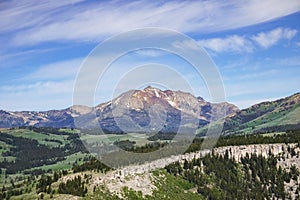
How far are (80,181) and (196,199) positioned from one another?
64.7 metres

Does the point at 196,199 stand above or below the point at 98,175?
below

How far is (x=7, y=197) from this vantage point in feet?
557

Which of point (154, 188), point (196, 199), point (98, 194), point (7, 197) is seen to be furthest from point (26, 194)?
point (196, 199)

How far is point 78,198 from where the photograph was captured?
14350 cm

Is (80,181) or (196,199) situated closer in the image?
(80,181)

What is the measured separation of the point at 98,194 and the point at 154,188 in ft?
115

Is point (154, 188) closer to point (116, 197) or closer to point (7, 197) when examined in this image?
point (116, 197)

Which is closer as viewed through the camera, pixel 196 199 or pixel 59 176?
pixel 59 176

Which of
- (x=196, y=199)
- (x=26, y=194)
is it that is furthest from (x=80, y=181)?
(x=196, y=199)

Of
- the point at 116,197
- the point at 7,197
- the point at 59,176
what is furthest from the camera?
the point at 59,176

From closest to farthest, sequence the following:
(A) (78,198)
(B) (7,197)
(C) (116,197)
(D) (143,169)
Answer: (A) (78,198)
(C) (116,197)
(B) (7,197)
(D) (143,169)

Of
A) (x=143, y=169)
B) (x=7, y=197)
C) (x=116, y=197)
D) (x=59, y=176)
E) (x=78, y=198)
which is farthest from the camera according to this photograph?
(x=143, y=169)

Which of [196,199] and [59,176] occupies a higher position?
[59,176]

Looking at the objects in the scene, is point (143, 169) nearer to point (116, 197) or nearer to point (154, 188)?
point (154, 188)
